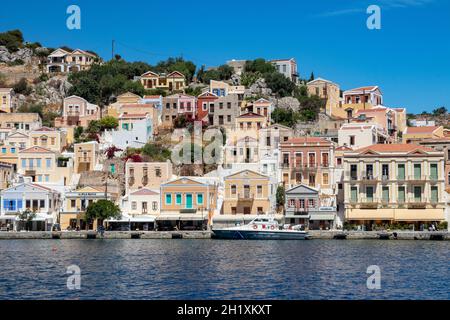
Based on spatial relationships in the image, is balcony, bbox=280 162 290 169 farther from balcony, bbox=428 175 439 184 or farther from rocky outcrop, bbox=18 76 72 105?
rocky outcrop, bbox=18 76 72 105

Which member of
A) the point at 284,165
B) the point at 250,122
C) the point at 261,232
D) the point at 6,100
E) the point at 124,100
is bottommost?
the point at 261,232

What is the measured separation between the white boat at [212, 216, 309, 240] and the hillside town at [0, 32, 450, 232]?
387cm

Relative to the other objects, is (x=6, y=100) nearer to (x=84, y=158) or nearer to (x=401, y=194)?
(x=84, y=158)

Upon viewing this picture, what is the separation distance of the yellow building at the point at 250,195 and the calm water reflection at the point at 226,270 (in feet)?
40.3

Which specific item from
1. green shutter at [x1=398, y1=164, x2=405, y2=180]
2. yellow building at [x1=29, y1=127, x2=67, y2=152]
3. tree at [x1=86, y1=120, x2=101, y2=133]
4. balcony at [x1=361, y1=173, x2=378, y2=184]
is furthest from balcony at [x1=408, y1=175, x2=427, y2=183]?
tree at [x1=86, y1=120, x2=101, y2=133]

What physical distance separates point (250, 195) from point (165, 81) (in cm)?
4338

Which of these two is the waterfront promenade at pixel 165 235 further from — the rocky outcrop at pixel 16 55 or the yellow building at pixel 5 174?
the rocky outcrop at pixel 16 55

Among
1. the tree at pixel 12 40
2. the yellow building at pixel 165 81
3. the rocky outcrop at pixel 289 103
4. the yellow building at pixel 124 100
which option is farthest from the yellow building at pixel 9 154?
the tree at pixel 12 40

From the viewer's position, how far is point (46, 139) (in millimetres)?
86062

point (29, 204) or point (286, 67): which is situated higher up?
point (286, 67)

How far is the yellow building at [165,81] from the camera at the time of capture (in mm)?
111188

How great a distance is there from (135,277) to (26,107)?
250 feet

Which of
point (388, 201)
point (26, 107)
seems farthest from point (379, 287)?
point (26, 107)

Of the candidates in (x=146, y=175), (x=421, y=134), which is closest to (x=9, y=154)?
(x=146, y=175)
